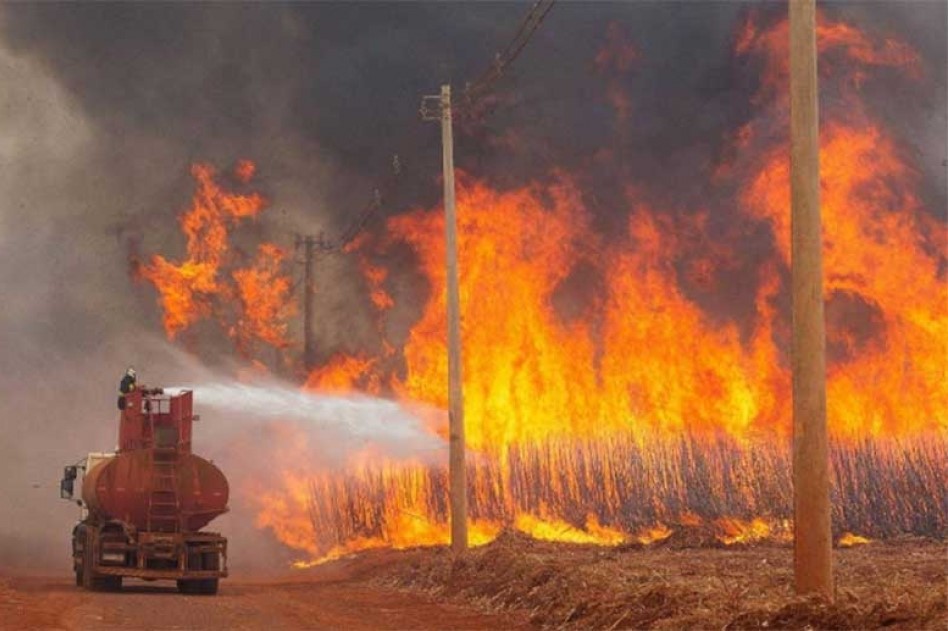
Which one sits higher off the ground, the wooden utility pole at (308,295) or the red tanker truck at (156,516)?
the wooden utility pole at (308,295)

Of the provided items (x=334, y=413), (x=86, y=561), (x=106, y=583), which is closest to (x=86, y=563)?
(x=86, y=561)

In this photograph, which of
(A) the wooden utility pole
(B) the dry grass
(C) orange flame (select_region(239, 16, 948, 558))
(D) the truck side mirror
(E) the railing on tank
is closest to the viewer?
(B) the dry grass

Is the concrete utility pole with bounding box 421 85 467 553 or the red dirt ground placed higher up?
the concrete utility pole with bounding box 421 85 467 553

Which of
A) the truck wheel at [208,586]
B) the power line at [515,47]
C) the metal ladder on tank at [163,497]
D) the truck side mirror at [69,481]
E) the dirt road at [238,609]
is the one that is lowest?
the dirt road at [238,609]

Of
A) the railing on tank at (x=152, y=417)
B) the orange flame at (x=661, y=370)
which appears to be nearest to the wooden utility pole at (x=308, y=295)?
the orange flame at (x=661, y=370)

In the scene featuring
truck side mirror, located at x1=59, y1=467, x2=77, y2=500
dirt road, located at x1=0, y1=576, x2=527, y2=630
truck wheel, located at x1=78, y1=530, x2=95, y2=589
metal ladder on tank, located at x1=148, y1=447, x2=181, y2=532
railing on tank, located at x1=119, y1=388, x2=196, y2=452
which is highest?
railing on tank, located at x1=119, y1=388, x2=196, y2=452

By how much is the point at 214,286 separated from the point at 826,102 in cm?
2546

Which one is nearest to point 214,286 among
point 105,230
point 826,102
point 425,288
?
point 105,230

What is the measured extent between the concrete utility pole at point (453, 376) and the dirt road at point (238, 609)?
2.09 metres

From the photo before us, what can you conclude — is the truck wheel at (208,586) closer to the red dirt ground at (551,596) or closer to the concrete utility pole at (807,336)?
the red dirt ground at (551,596)

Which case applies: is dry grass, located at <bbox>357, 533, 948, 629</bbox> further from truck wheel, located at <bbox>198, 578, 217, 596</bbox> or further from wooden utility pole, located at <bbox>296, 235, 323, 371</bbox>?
wooden utility pole, located at <bbox>296, 235, 323, 371</bbox>

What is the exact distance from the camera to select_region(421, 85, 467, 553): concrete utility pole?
35125mm

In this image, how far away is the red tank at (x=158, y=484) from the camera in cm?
3497

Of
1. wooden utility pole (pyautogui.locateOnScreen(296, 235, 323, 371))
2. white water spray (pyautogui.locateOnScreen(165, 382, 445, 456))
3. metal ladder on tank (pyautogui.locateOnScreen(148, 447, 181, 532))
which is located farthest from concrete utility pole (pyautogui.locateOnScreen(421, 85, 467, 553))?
wooden utility pole (pyautogui.locateOnScreen(296, 235, 323, 371))
